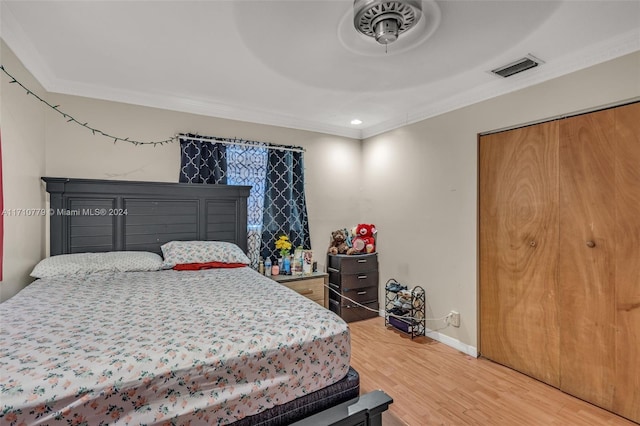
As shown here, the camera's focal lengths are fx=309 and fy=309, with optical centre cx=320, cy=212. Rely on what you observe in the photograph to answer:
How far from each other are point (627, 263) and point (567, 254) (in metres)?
0.33

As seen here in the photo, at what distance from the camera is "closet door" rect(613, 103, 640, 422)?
1.99 m

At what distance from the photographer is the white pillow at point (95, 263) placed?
233cm

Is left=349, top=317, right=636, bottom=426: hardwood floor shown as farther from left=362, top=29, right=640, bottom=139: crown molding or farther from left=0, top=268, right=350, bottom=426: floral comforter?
left=362, top=29, right=640, bottom=139: crown molding

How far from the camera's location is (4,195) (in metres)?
1.98

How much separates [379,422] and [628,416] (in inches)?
73.3

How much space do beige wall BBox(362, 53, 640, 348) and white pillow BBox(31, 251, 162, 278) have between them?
2608mm

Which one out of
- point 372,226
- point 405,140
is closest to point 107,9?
point 405,140

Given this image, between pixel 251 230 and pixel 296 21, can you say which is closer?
pixel 296 21

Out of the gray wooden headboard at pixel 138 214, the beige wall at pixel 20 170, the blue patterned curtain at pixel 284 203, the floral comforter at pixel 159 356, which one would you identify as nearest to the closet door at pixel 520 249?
the floral comforter at pixel 159 356

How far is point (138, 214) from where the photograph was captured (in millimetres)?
3000

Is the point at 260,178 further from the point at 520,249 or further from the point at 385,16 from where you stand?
the point at 520,249

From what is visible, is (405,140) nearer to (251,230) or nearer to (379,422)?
(251,230)

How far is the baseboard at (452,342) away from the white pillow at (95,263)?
109 inches

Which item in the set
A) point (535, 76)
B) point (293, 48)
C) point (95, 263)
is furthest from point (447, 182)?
point (95, 263)
